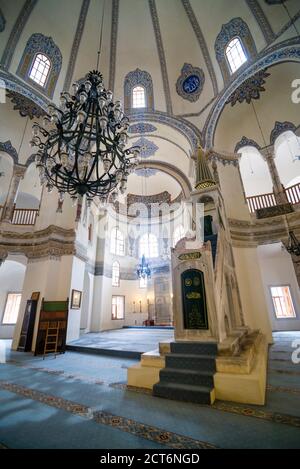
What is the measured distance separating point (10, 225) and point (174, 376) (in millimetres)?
8457

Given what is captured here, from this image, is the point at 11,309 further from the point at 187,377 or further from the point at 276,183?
the point at 276,183

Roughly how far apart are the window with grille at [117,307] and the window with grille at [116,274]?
0.79 meters

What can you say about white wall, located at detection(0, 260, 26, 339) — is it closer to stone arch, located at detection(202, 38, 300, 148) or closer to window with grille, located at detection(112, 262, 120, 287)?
window with grille, located at detection(112, 262, 120, 287)

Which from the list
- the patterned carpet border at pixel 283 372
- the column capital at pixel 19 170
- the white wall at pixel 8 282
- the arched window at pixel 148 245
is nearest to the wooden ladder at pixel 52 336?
the white wall at pixel 8 282

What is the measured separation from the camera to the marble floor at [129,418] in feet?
5.85

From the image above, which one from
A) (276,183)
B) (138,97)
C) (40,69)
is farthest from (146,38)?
(276,183)

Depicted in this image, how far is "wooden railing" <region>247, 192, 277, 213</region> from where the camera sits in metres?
8.73

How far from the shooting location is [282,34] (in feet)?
22.5

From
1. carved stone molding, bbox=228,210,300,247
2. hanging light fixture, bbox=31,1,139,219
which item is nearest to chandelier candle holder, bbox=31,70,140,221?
hanging light fixture, bbox=31,1,139,219

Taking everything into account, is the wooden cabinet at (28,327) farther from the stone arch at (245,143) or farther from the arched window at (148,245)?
the stone arch at (245,143)

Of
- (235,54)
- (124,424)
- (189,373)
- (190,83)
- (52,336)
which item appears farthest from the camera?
(190,83)

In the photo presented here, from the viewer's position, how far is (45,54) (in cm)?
866

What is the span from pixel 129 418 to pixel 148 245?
13081 millimetres
